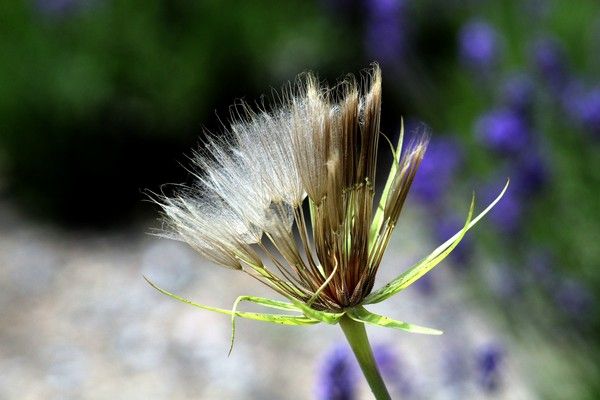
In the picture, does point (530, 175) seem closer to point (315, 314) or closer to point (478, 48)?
point (478, 48)

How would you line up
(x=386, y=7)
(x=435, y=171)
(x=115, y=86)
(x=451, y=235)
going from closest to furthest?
(x=451, y=235), (x=435, y=171), (x=386, y=7), (x=115, y=86)

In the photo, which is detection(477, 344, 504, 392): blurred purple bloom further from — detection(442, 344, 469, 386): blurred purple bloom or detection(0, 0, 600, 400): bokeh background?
detection(442, 344, 469, 386): blurred purple bloom

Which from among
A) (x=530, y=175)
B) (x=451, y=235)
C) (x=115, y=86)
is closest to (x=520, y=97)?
(x=530, y=175)

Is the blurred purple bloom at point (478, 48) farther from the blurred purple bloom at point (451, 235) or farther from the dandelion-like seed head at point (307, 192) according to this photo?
the dandelion-like seed head at point (307, 192)

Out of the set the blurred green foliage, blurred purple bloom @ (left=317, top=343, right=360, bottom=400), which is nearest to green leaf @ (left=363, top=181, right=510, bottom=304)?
blurred purple bloom @ (left=317, top=343, right=360, bottom=400)

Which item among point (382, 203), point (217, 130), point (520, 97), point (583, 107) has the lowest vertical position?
point (382, 203)

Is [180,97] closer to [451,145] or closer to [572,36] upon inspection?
[572,36]

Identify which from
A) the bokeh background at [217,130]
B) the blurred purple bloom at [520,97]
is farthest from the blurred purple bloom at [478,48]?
the blurred purple bloom at [520,97]
